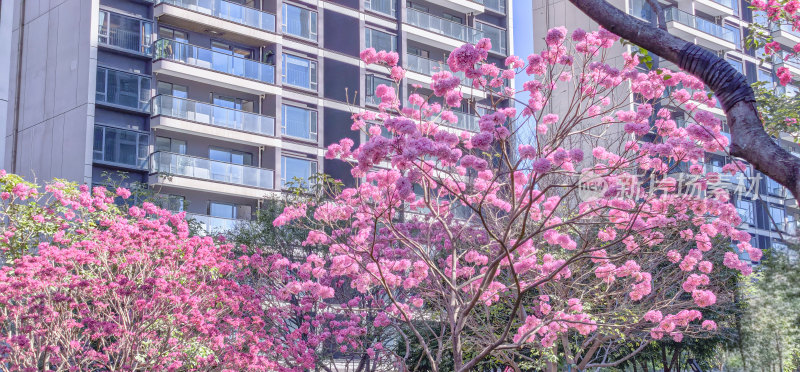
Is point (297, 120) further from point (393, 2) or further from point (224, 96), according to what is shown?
point (393, 2)

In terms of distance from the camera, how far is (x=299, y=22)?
30.9 meters

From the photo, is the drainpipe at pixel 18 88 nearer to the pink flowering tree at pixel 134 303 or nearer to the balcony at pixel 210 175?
the balcony at pixel 210 175

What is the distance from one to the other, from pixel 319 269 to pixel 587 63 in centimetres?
384

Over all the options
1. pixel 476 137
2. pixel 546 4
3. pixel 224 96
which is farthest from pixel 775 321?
pixel 546 4

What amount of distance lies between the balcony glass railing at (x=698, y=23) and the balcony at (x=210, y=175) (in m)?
20.4

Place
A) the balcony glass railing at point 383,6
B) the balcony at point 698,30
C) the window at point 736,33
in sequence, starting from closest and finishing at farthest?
the balcony glass railing at point 383,6 < the balcony at point 698,30 < the window at point 736,33

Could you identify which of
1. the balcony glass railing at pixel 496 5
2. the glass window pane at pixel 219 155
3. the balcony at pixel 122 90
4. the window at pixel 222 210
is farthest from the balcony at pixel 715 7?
the balcony at pixel 122 90

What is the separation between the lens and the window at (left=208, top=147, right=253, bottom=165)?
94.2 ft

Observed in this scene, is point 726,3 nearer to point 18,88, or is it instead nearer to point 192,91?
point 192,91

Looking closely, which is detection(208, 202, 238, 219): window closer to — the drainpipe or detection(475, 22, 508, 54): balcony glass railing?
the drainpipe

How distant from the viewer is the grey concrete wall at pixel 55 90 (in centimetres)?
2616

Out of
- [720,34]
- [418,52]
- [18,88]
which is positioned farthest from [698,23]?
[18,88]

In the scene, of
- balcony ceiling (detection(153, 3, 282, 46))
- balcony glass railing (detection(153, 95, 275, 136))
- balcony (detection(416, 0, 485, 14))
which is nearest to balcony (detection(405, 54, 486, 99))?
balcony (detection(416, 0, 485, 14))

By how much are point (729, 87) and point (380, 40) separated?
3012cm
